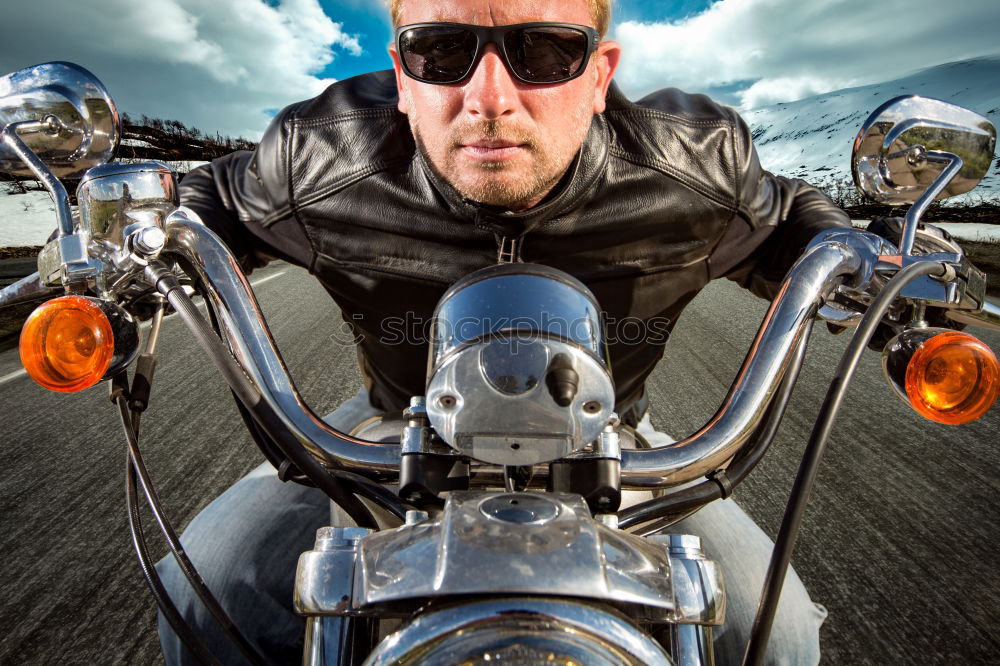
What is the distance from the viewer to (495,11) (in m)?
1.34

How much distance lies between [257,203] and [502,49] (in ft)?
4.15

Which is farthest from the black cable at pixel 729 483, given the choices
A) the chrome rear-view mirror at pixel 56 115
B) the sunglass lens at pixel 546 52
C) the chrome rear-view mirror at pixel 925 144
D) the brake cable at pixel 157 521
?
the chrome rear-view mirror at pixel 56 115

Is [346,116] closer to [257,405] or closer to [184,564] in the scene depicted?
[257,405]

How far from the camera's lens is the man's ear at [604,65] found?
1.76 meters

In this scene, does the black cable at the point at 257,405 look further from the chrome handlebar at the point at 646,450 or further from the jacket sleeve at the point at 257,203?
the jacket sleeve at the point at 257,203

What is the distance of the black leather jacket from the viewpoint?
1.97 m

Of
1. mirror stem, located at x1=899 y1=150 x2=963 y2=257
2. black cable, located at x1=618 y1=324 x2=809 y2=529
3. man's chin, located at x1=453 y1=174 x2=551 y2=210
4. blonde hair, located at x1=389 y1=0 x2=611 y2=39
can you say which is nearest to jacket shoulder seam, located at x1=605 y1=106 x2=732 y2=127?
blonde hair, located at x1=389 y1=0 x2=611 y2=39

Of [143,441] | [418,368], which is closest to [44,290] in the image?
[418,368]

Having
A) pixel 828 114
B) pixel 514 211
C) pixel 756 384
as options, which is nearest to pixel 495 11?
pixel 514 211

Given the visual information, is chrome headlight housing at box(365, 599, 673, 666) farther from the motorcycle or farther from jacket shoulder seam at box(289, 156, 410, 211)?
jacket shoulder seam at box(289, 156, 410, 211)

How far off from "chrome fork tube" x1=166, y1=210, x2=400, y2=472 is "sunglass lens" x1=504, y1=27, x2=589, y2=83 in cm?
63

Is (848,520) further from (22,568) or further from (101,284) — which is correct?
(22,568)

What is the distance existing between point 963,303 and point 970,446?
2.60 metres

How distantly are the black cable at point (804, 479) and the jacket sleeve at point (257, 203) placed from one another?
167 cm
